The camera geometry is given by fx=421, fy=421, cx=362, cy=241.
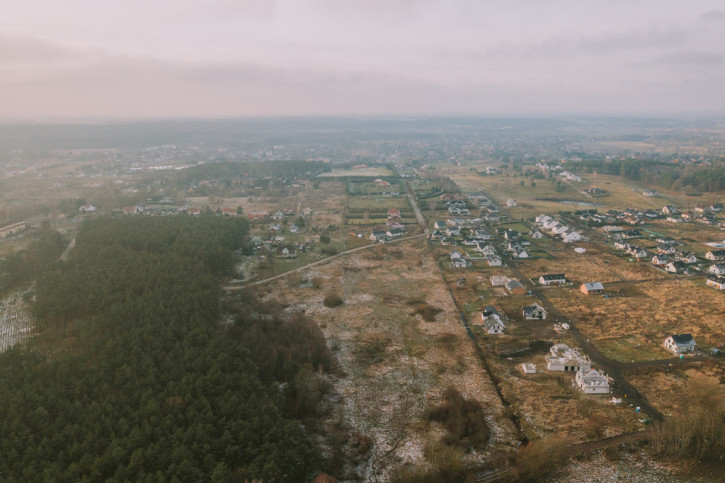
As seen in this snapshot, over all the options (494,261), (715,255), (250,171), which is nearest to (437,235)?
(494,261)

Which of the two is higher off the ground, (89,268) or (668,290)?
(89,268)

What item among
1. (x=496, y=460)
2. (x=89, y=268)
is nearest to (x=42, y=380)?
(x=89, y=268)

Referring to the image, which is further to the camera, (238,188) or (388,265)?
(238,188)

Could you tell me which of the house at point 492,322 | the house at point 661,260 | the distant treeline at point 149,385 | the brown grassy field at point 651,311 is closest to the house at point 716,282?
the brown grassy field at point 651,311

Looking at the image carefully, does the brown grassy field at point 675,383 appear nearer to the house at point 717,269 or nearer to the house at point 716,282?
the house at point 716,282

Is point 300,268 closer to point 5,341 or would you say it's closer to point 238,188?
Answer: point 5,341

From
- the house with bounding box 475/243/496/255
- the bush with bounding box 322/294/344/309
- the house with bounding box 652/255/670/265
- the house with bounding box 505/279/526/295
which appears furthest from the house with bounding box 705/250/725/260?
the bush with bounding box 322/294/344/309
